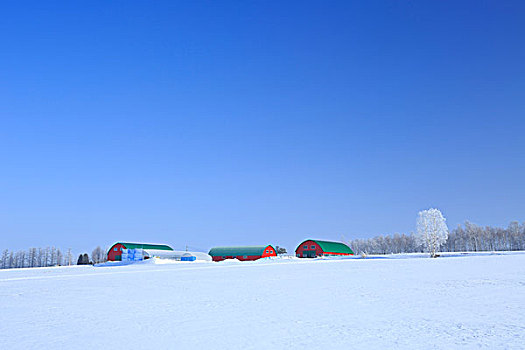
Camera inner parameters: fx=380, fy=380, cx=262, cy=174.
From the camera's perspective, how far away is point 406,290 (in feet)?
47.3

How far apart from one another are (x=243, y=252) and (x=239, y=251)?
1243mm

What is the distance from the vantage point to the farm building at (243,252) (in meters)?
87.5

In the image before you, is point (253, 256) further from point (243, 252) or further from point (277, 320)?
point (277, 320)

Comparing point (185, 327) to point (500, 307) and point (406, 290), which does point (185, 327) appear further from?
point (406, 290)

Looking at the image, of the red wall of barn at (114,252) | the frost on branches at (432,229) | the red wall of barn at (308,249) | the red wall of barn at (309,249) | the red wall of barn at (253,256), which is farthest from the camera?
the red wall of barn at (308,249)

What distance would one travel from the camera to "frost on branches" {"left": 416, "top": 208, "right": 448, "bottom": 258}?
64.9m

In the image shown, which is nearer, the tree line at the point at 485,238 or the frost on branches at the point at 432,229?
the frost on branches at the point at 432,229

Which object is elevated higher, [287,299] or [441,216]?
[441,216]

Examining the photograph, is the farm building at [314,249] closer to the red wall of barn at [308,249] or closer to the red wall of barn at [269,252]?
the red wall of barn at [308,249]

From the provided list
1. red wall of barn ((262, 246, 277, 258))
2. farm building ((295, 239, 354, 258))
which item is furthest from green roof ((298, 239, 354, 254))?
red wall of barn ((262, 246, 277, 258))

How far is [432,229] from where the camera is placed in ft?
215

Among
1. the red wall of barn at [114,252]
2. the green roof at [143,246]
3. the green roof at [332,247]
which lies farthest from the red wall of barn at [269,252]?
the red wall of barn at [114,252]

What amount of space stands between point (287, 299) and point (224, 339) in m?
5.66

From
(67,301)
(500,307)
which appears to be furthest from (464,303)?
(67,301)
